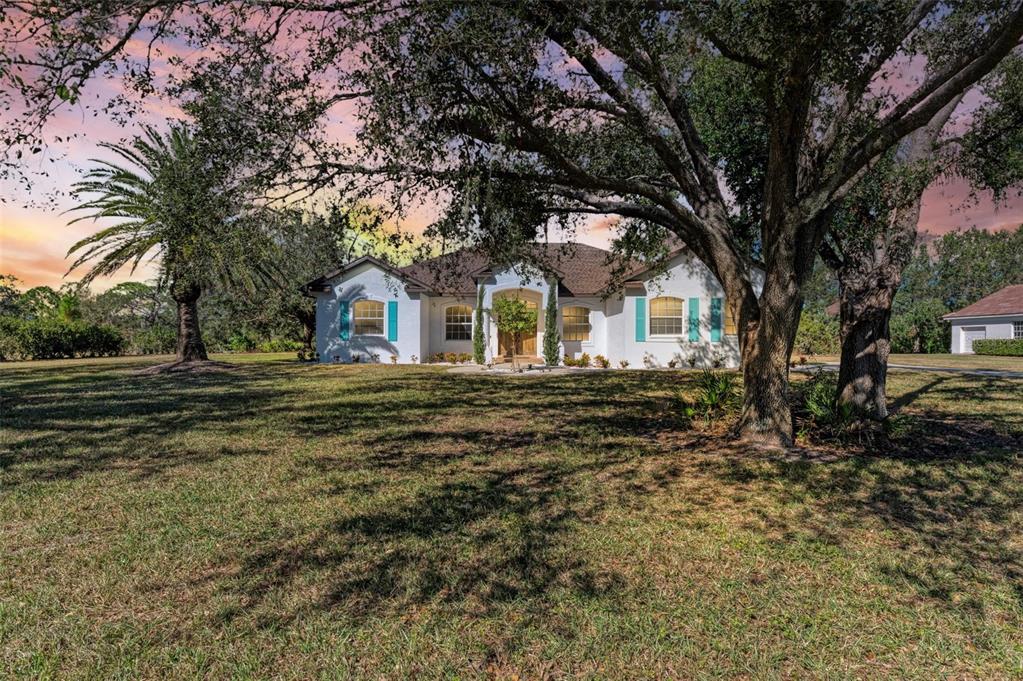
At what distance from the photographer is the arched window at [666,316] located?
21109 millimetres

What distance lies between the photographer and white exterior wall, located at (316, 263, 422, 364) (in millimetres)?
22688

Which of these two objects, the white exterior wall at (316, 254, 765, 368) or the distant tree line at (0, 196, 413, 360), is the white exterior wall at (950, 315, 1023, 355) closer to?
the white exterior wall at (316, 254, 765, 368)

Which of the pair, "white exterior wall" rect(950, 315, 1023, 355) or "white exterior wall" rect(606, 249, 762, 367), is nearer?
"white exterior wall" rect(606, 249, 762, 367)

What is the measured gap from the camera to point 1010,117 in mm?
8430

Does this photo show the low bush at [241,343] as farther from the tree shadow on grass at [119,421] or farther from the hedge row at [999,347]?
the hedge row at [999,347]

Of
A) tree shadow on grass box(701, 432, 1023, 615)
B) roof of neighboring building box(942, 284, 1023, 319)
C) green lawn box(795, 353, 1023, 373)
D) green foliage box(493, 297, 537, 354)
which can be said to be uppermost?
roof of neighboring building box(942, 284, 1023, 319)

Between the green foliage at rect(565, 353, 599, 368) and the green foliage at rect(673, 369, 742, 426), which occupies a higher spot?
the green foliage at rect(565, 353, 599, 368)

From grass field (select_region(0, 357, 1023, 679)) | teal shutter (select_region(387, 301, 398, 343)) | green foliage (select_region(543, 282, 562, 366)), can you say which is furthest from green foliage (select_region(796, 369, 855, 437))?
teal shutter (select_region(387, 301, 398, 343))

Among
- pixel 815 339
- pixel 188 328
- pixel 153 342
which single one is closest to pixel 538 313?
pixel 815 339

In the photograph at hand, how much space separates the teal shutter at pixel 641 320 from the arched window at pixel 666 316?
367 mm

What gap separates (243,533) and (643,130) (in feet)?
24.2

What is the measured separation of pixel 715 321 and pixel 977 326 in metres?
28.1

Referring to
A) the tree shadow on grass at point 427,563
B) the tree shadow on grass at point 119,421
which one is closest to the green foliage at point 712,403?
the tree shadow on grass at point 427,563

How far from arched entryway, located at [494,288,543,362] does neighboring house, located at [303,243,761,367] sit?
49mm
